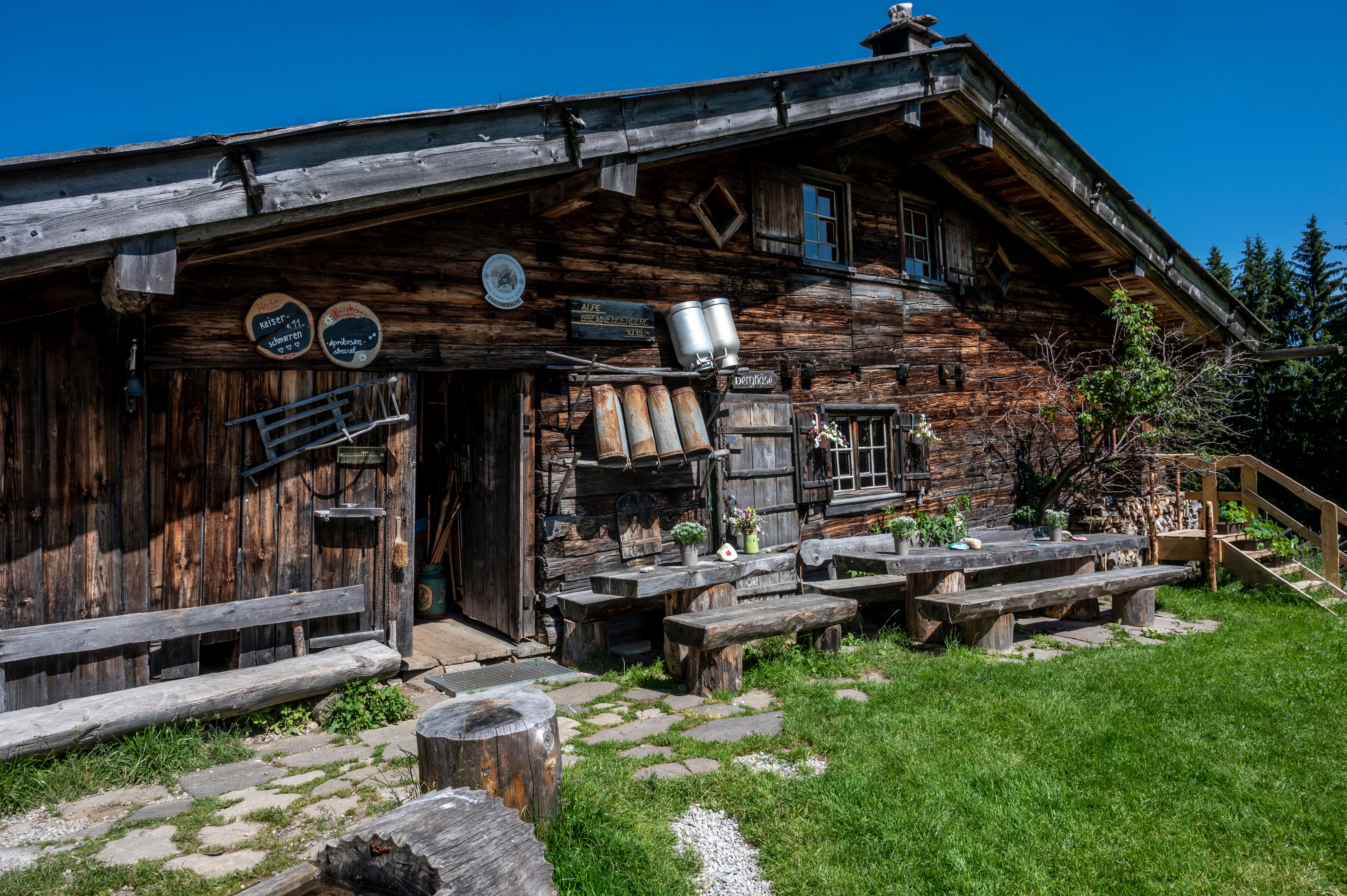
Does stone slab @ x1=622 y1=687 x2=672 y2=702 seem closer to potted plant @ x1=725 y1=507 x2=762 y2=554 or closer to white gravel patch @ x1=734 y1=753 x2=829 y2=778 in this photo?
white gravel patch @ x1=734 y1=753 x2=829 y2=778

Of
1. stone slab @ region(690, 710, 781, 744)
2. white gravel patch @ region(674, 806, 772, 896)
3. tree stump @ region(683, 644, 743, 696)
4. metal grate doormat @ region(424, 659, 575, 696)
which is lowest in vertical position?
white gravel patch @ region(674, 806, 772, 896)

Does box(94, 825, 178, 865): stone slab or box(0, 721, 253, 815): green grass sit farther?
box(0, 721, 253, 815): green grass

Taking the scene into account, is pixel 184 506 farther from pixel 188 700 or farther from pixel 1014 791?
pixel 1014 791

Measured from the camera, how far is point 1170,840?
11.5 ft

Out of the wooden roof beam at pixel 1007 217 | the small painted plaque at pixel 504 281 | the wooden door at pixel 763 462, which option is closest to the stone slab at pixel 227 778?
the small painted plaque at pixel 504 281

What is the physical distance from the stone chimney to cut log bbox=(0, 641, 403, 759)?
7.38 metres

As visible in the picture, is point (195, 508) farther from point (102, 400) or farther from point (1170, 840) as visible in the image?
point (1170, 840)

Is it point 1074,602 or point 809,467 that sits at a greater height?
point 809,467

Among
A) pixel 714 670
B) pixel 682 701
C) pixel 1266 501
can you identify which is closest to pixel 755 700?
pixel 714 670

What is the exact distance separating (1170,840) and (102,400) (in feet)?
20.1

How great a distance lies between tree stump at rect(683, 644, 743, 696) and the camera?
216 inches

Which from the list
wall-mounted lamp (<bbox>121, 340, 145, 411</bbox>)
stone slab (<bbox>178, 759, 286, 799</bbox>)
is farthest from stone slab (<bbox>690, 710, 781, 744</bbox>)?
wall-mounted lamp (<bbox>121, 340, 145, 411</bbox>)

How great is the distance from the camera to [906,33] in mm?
8172

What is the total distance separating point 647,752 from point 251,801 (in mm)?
2012
